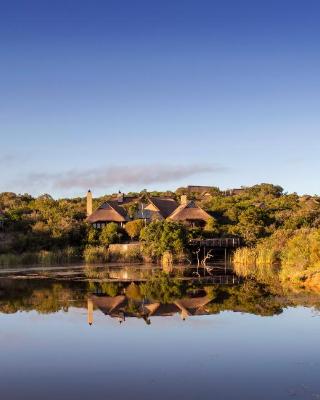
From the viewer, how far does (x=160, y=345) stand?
1459cm

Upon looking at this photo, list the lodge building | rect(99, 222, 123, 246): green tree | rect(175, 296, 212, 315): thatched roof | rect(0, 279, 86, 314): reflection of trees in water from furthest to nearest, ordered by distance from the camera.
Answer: the lodge building
rect(99, 222, 123, 246): green tree
rect(0, 279, 86, 314): reflection of trees in water
rect(175, 296, 212, 315): thatched roof

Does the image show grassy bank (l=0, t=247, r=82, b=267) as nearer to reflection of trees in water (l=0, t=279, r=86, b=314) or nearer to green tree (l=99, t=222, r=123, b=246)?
green tree (l=99, t=222, r=123, b=246)

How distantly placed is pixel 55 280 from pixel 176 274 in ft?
26.8

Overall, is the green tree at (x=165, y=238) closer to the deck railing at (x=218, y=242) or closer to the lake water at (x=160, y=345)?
the deck railing at (x=218, y=242)

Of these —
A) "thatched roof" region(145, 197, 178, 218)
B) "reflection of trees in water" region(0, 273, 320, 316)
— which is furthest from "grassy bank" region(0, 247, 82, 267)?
"thatched roof" region(145, 197, 178, 218)

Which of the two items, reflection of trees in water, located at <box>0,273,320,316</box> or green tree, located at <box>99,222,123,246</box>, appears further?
green tree, located at <box>99,222,123,246</box>

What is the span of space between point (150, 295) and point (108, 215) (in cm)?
3181

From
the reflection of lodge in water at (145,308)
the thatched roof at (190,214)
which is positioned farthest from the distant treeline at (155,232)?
the reflection of lodge in water at (145,308)

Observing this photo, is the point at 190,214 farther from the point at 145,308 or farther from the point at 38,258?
the point at 145,308

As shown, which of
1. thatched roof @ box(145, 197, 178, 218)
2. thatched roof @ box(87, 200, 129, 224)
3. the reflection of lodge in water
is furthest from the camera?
thatched roof @ box(145, 197, 178, 218)

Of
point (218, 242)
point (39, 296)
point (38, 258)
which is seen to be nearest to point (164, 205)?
point (218, 242)

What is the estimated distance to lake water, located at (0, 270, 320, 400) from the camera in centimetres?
1062

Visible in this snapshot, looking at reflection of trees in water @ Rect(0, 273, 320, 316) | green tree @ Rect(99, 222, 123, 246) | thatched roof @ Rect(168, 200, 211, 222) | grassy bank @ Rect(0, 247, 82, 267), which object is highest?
thatched roof @ Rect(168, 200, 211, 222)

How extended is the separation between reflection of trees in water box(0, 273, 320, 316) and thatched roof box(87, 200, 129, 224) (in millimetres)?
24709
